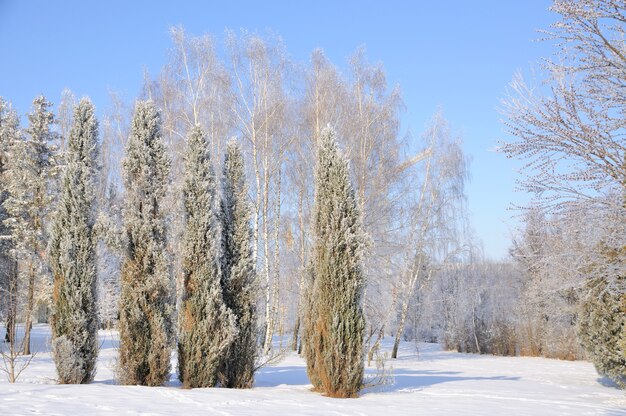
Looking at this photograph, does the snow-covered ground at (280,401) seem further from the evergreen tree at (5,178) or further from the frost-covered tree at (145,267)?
the evergreen tree at (5,178)

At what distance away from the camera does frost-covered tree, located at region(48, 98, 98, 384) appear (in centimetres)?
884

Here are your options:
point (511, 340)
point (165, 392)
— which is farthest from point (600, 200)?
point (511, 340)

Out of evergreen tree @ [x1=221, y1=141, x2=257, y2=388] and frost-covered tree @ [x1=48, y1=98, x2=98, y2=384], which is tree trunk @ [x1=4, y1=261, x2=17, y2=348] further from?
evergreen tree @ [x1=221, y1=141, x2=257, y2=388]

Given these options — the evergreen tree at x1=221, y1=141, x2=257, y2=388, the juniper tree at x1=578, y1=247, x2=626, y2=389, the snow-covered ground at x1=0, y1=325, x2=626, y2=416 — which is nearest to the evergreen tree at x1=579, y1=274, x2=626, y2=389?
the juniper tree at x1=578, y1=247, x2=626, y2=389

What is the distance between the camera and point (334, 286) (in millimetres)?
8961

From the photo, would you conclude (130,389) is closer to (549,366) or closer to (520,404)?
(520,404)

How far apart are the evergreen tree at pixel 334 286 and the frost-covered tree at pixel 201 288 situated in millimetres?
1598

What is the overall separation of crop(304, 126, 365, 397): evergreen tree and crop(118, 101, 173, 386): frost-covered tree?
8.41 ft

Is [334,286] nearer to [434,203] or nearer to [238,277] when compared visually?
[238,277]

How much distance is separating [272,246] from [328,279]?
14.9 meters

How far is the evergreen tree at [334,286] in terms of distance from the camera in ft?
28.6

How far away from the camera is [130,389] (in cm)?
782

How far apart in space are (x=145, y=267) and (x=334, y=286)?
332 centimetres

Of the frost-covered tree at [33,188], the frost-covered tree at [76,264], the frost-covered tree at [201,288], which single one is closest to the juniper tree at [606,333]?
the frost-covered tree at [201,288]
